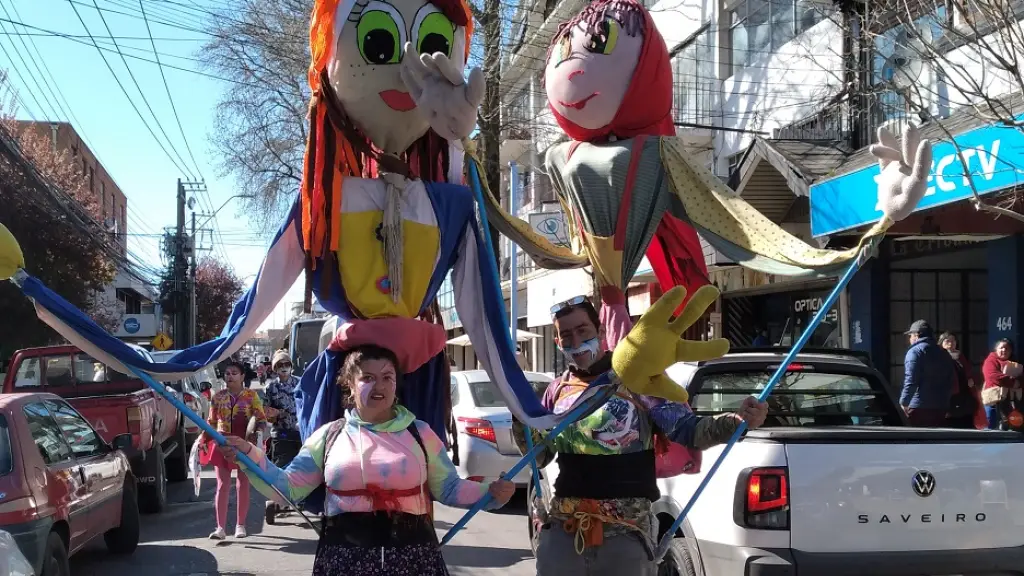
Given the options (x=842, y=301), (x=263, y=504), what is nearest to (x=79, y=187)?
(x=263, y=504)

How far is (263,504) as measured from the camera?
1079cm

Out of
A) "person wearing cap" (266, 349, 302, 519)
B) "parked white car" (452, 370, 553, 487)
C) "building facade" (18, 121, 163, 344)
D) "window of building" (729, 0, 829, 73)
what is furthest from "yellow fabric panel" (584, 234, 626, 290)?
"building facade" (18, 121, 163, 344)

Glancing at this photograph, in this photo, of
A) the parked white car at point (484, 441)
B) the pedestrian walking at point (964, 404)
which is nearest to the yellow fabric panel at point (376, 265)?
the parked white car at point (484, 441)

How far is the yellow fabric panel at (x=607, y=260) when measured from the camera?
4047 millimetres

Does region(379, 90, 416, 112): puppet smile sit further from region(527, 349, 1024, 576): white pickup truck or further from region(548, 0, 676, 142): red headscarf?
region(527, 349, 1024, 576): white pickup truck

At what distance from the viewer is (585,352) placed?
11.5 feet

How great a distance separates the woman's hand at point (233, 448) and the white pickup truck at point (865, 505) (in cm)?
177

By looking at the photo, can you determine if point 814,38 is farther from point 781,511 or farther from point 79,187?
point 79,187

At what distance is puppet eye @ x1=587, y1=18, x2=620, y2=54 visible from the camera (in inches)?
164

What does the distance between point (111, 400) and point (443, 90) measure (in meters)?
7.38

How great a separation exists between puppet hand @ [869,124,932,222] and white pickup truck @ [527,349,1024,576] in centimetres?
151

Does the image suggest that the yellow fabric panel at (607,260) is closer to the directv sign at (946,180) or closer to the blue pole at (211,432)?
the blue pole at (211,432)

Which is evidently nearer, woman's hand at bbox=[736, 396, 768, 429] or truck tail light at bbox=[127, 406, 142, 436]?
woman's hand at bbox=[736, 396, 768, 429]

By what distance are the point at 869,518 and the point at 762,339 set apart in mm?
12244
